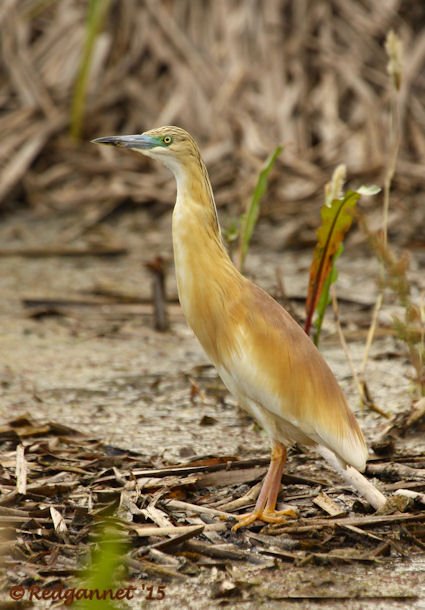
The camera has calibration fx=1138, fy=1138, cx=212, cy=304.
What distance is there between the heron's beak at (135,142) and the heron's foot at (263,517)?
0.90 metres

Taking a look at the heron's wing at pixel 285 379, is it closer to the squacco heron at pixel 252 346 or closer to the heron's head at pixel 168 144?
the squacco heron at pixel 252 346

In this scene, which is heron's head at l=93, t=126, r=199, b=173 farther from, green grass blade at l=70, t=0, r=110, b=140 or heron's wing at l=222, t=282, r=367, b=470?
green grass blade at l=70, t=0, r=110, b=140

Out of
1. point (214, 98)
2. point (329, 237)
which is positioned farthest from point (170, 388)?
point (214, 98)

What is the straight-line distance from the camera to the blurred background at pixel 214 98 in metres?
6.20

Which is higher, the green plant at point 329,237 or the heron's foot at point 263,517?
the green plant at point 329,237

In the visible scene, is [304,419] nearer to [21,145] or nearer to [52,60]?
[21,145]

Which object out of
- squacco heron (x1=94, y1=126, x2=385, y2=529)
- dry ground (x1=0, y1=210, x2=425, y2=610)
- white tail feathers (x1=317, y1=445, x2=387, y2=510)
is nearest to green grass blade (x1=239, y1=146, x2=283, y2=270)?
dry ground (x1=0, y1=210, x2=425, y2=610)

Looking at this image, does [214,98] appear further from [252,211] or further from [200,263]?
[200,263]

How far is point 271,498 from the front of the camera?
8.75 feet

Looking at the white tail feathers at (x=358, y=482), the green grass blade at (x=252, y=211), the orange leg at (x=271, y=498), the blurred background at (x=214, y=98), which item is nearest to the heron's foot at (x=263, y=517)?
the orange leg at (x=271, y=498)

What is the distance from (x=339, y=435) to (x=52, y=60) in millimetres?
4877

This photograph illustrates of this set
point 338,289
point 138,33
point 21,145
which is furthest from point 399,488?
point 138,33

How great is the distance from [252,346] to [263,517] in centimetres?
40

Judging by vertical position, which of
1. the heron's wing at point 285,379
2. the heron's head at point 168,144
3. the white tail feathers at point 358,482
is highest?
the heron's head at point 168,144
